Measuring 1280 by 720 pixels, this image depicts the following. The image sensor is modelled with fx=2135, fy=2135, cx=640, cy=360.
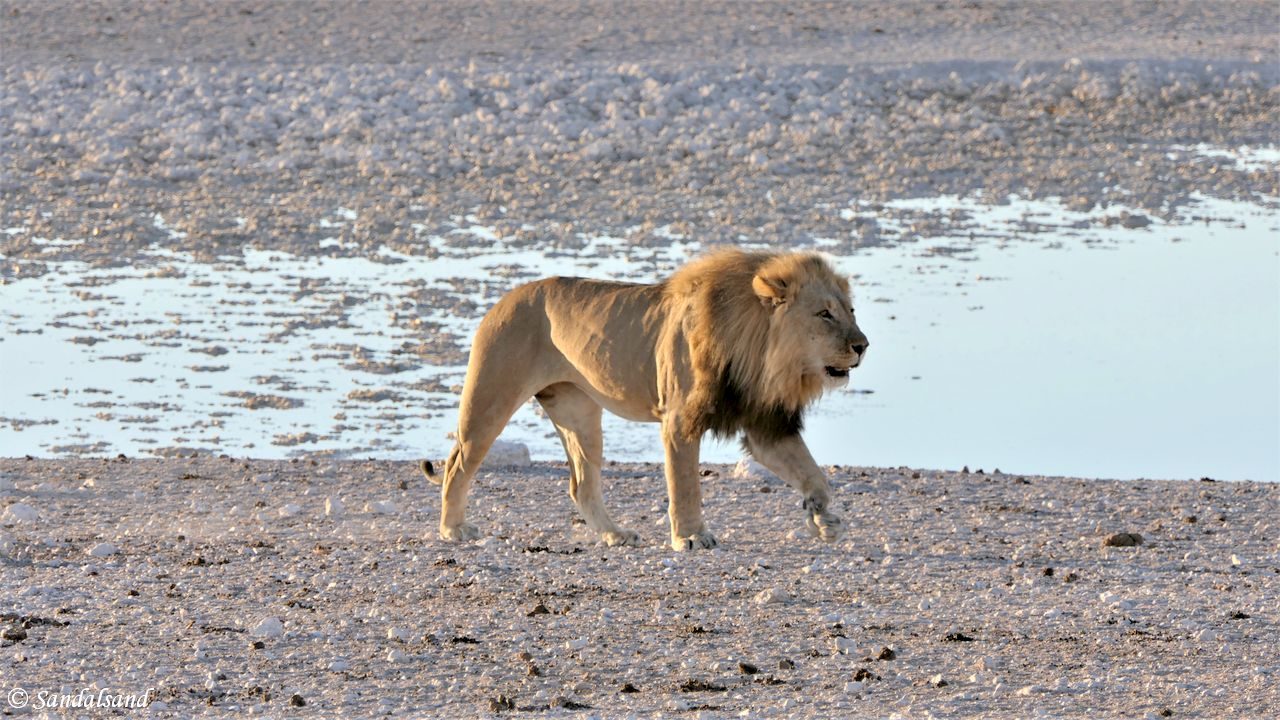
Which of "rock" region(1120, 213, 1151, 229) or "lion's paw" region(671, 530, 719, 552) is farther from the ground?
"rock" region(1120, 213, 1151, 229)

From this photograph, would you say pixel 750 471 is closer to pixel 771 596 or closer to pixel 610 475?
pixel 610 475

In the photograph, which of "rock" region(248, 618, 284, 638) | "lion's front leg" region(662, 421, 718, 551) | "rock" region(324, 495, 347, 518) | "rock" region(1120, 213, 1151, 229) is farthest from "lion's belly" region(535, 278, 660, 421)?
"rock" region(1120, 213, 1151, 229)

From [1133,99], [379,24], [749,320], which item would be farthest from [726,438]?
[379,24]

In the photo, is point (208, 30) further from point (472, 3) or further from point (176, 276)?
point (176, 276)

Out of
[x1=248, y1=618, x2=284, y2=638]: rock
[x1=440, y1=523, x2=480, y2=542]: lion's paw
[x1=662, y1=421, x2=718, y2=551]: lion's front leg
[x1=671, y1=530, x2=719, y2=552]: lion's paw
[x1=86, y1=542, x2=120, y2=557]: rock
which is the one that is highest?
[x1=662, y1=421, x2=718, y2=551]: lion's front leg

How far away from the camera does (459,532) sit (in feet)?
29.3

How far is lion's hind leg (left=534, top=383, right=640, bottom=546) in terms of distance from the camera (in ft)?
29.5

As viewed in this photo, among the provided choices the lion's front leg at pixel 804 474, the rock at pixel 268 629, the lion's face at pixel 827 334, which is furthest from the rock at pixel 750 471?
the rock at pixel 268 629

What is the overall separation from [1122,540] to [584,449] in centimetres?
226

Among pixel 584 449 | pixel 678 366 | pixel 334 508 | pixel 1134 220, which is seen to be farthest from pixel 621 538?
pixel 1134 220

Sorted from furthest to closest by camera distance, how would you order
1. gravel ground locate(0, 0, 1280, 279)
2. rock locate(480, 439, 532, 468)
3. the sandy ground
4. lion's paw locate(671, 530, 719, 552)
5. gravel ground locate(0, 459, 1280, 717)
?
1. gravel ground locate(0, 0, 1280, 279)
2. rock locate(480, 439, 532, 468)
3. lion's paw locate(671, 530, 719, 552)
4. the sandy ground
5. gravel ground locate(0, 459, 1280, 717)

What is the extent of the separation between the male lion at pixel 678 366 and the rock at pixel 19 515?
178 centimetres

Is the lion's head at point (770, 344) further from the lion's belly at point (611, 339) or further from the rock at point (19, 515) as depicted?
the rock at point (19, 515)

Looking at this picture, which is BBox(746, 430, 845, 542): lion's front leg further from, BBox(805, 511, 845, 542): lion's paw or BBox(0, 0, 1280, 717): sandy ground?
BBox(0, 0, 1280, 717): sandy ground
